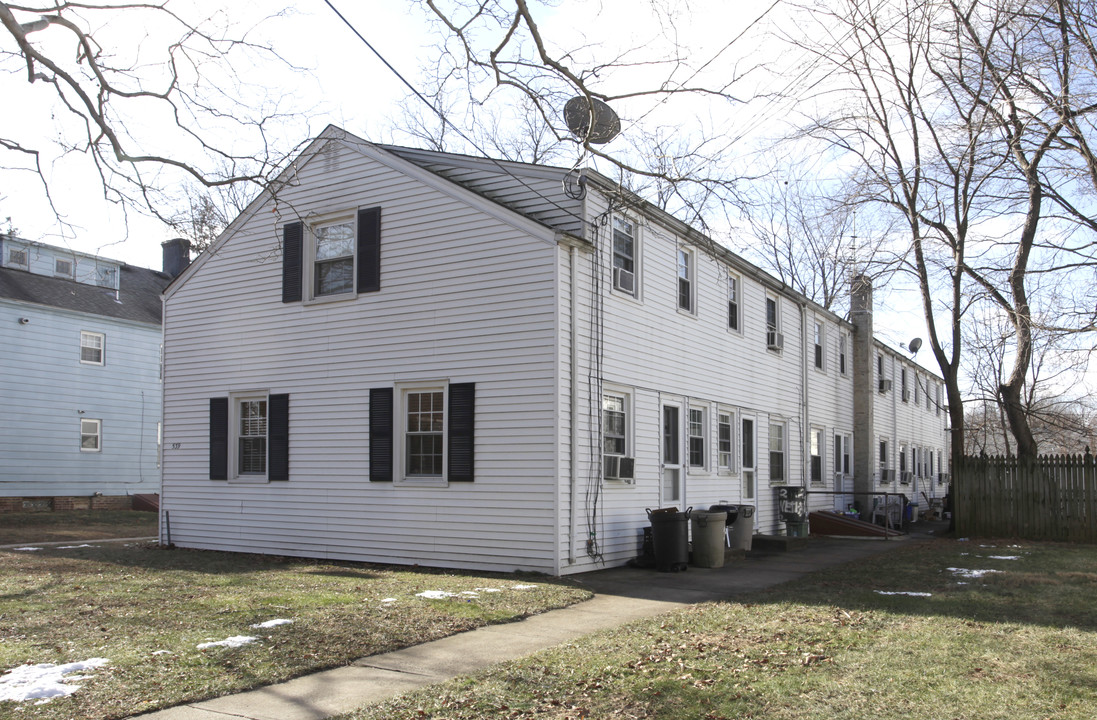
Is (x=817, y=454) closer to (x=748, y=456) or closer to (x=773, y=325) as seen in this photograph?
(x=773, y=325)

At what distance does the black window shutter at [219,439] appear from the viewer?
15.7 m

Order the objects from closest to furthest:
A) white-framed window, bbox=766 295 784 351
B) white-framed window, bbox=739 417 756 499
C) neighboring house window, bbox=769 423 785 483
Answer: white-framed window, bbox=739 417 756 499, neighboring house window, bbox=769 423 785 483, white-framed window, bbox=766 295 784 351

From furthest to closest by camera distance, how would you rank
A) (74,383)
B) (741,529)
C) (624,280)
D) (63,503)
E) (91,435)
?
1. (91,435)
2. (74,383)
3. (63,503)
4. (741,529)
5. (624,280)

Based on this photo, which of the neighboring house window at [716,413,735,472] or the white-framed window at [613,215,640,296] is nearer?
the white-framed window at [613,215,640,296]

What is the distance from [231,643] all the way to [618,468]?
23.6 feet

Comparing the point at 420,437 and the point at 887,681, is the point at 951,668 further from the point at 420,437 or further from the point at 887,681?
the point at 420,437

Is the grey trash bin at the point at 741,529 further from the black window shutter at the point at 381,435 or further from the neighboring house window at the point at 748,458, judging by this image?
the black window shutter at the point at 381,435

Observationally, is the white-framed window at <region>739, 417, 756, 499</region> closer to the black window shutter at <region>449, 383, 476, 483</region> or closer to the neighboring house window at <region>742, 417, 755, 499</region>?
the neighboring house window at <region>742, 417, 755, 499</region>

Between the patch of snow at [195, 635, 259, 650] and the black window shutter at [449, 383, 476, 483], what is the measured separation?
5.53 m

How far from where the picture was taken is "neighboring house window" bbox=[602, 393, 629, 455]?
13438 millimetres

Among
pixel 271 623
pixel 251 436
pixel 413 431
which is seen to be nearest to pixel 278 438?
pixel 251 436

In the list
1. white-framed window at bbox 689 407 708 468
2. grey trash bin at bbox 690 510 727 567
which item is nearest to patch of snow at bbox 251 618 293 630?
grey trash bin at bbox 690 510 727 567

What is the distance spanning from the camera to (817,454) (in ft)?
77.3

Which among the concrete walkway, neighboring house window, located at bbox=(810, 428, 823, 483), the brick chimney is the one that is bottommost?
the concrete walkway
